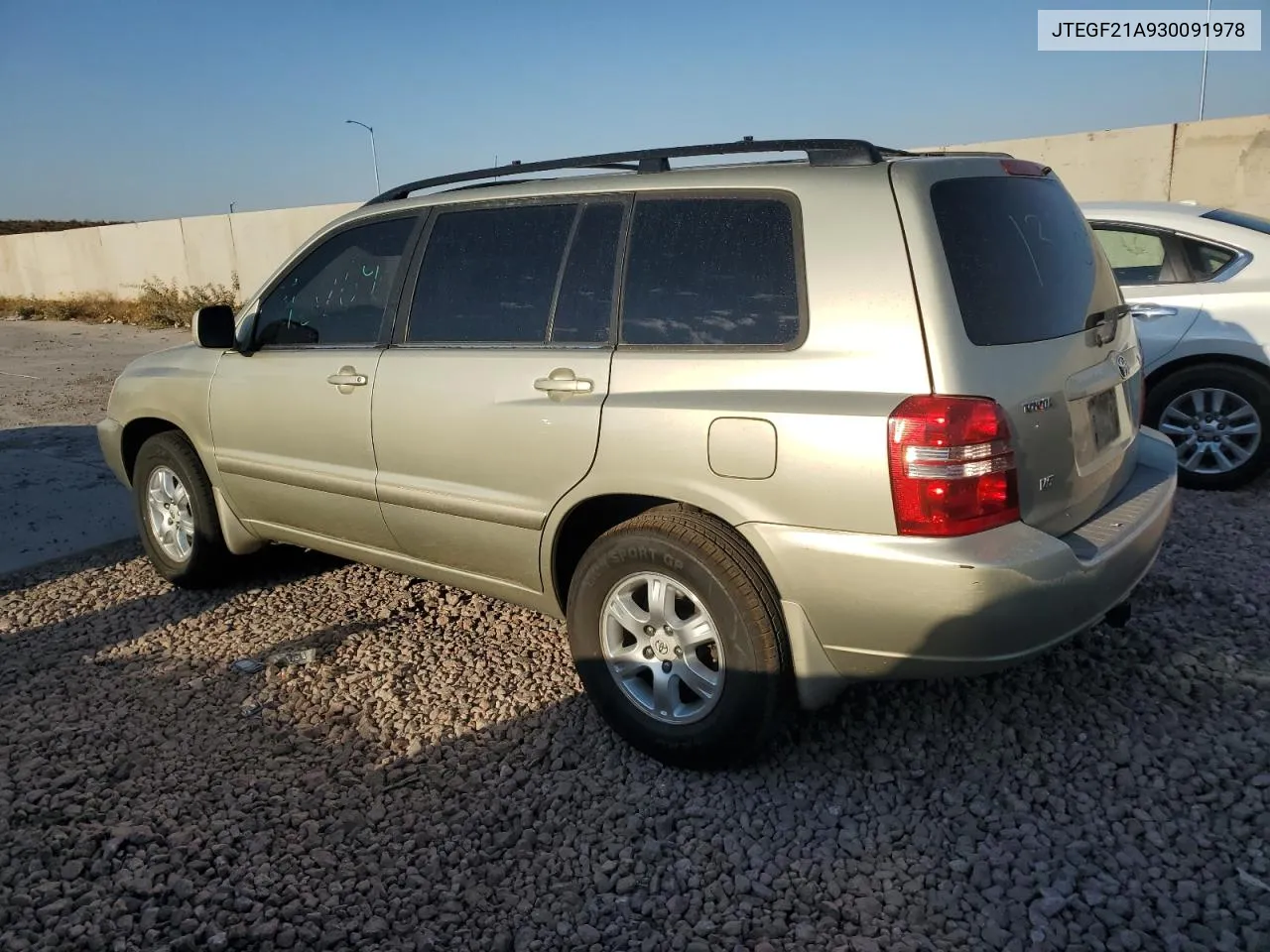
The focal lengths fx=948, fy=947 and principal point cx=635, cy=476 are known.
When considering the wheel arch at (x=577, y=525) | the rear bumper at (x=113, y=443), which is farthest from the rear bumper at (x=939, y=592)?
the rear bumper at (x=113, y=443)

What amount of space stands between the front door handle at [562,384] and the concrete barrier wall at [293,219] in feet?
37.8

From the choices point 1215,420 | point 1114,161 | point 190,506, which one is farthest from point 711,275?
point 1114,161

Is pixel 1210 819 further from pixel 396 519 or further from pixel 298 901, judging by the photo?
pixel 396 519

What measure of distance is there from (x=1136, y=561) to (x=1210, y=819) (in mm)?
750

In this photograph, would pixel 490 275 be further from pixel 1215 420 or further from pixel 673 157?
pixel 1215 420

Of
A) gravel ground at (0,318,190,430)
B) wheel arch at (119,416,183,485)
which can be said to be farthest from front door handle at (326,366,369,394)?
gravel ground at (0,318,190,430)

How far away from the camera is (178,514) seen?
15.7 feet

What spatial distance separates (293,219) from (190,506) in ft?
58.3

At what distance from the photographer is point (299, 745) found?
3309mm

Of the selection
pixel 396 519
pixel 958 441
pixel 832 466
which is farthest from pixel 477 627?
pixel 958 441

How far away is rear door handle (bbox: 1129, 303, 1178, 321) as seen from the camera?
5742mm

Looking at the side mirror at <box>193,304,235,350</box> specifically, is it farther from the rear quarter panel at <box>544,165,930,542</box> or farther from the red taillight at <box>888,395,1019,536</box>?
the red taillight at <box>888,395,1019,536</box>

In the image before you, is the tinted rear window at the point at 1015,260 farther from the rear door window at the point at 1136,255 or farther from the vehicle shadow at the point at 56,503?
the vehicle shadow at the point at 56,503

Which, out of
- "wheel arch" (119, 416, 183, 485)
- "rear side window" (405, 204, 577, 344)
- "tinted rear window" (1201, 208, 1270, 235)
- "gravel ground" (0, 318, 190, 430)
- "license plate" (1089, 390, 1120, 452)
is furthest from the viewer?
"gravel ground" (0, 318, 190, 430)
